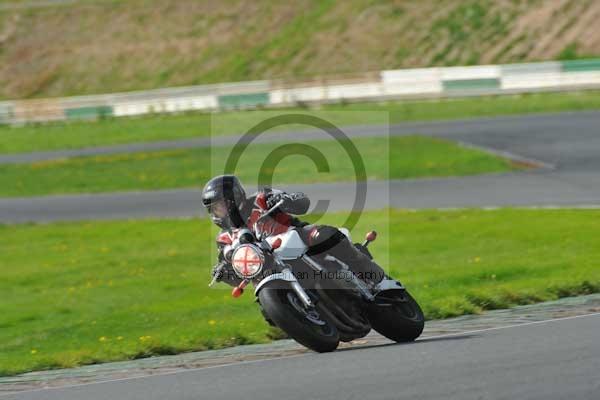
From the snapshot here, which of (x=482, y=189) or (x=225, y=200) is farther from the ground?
(x=482, y=189)

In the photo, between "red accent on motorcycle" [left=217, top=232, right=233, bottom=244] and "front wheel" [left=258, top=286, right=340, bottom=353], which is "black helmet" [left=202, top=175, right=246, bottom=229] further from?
"front wheel" [left=258, top=286, right=340, bottom=353]

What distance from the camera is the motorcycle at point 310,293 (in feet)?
26.9

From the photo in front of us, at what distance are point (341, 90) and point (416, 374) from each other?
1277 inches

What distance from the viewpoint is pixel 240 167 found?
27.1 metres

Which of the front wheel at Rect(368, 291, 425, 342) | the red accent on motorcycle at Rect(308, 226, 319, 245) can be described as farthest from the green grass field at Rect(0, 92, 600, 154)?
the red accent on motorcycle at Rect(308, 226, 319, 245)

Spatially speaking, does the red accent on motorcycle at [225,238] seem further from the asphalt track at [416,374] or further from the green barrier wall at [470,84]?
the green barrier wall at [470,84]

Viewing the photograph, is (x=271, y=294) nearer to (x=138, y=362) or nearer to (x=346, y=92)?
(x=138, y=362)

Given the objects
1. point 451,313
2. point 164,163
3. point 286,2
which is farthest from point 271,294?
point 286,2

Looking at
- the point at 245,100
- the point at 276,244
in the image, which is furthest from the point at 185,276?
the point at 245,100

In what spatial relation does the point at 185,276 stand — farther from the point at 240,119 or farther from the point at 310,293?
the point at 240,119

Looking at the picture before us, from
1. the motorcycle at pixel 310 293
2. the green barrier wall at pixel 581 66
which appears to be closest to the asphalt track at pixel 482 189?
the green barrier wall at pixel 581 66

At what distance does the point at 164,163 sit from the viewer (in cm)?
2853

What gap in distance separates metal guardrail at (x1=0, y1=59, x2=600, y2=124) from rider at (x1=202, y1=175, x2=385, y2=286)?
2751 cm

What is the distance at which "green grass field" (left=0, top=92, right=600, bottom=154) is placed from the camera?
107 ft
